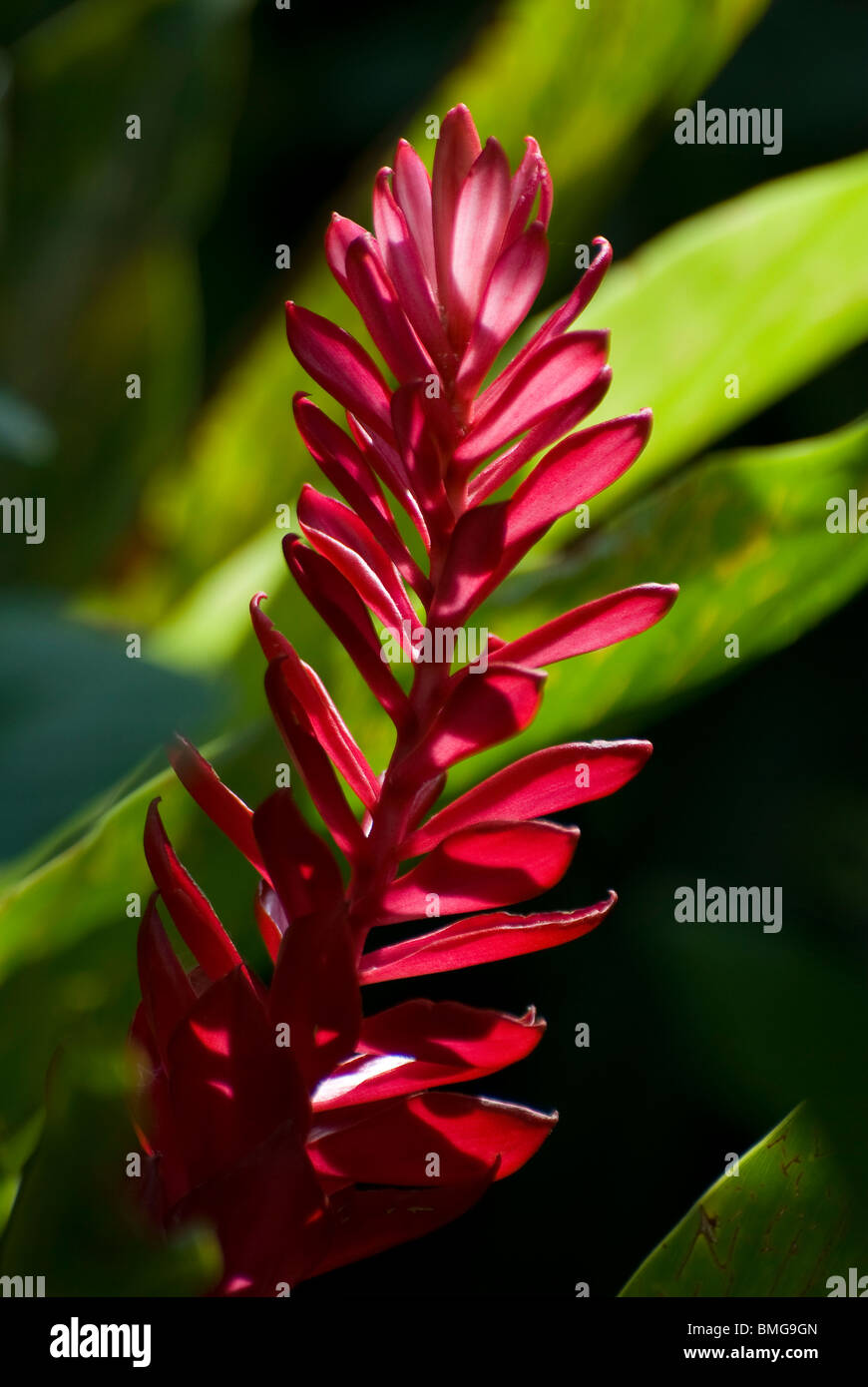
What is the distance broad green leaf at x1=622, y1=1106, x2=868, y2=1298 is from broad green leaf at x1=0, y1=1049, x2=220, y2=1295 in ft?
0.40

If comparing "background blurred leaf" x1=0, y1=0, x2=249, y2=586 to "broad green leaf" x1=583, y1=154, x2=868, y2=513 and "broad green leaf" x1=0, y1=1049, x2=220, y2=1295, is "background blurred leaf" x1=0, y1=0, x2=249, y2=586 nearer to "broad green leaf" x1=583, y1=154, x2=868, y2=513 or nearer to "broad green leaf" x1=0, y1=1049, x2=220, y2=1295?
"broad green leaf" x1=583, y1=154, x2=868, y2=513

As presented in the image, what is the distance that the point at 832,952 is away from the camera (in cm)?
48

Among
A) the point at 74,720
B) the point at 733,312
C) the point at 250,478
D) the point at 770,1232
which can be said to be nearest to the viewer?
the point at 74,720

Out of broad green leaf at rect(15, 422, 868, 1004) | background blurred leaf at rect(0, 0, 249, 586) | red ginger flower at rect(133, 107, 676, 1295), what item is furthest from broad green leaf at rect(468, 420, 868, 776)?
background blurred leaf at rect(0, 0, 249, 586)

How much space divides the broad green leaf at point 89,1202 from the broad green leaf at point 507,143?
0.36 m

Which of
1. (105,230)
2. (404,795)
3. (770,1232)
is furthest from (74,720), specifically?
(105,230)

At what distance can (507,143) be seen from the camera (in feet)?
1.69

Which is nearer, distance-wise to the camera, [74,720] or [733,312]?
[74,720]

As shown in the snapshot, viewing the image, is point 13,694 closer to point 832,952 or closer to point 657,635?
point 657,635

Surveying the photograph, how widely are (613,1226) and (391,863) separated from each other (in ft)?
1.00

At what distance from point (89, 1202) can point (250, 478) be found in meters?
0.38

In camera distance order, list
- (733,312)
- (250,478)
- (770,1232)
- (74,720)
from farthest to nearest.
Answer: (250,478), (733,312), (770,1232), (74,720)

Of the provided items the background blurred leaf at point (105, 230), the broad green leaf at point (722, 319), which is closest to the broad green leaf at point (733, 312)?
the broad green leaf at point (722, 319)

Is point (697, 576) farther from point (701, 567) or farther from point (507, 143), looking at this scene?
point (507, 143)
